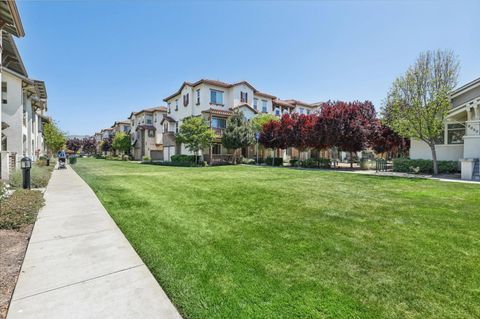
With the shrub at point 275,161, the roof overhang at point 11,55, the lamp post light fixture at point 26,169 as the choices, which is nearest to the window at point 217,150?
the shrub at point 275,161

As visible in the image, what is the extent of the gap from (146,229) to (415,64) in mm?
19749

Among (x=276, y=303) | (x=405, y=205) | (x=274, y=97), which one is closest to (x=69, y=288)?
(x=276, y=303)

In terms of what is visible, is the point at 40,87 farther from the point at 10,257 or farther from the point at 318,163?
the point at 318,163

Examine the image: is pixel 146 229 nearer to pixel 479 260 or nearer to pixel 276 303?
pixel 276 303

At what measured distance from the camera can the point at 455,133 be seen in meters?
17.0

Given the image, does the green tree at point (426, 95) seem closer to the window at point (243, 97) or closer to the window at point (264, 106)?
the window at point (243, 97)

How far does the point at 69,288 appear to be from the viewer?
307cm

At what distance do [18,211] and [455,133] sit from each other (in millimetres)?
23308

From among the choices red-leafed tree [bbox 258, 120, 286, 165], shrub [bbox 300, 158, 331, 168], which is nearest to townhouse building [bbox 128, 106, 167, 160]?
red-leafed tree [bbox 258, 120, 286, 165]

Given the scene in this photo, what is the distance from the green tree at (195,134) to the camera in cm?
2634

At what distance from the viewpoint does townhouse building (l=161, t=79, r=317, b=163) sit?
100ft

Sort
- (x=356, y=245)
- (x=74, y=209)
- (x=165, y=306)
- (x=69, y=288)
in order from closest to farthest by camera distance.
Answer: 1. (x=165, y=306)
2. (x=69, y=288)
3. (x=356, y=245)
4. (x=74, y=209)

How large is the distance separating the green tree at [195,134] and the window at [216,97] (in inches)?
230

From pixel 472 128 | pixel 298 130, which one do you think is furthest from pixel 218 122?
pixel 472 128
